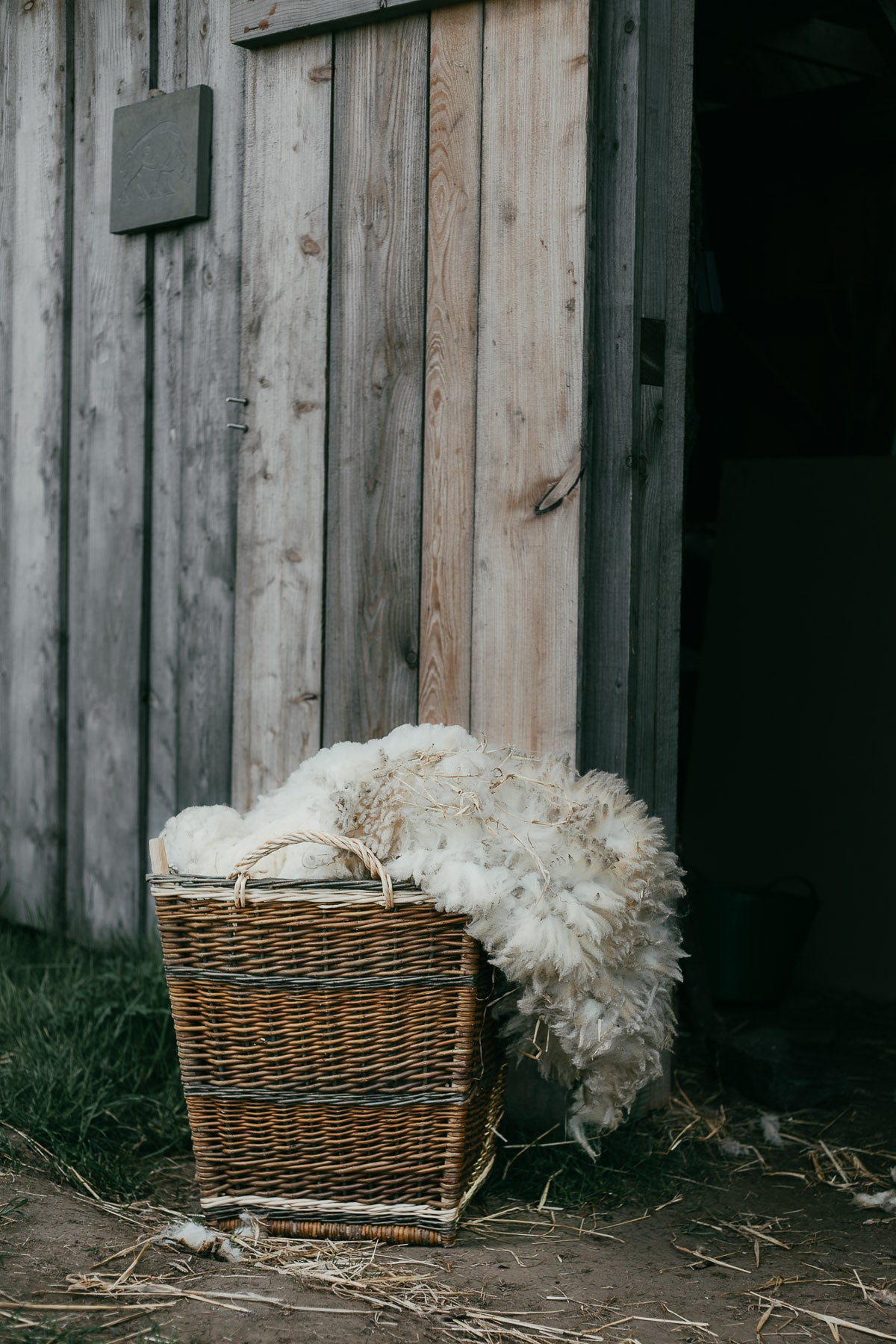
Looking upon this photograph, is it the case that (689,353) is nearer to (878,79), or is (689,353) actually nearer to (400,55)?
(400,55)

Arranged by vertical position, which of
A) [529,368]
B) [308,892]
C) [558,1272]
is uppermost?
[529,368]

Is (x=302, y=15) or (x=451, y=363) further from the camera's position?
(x=302, y=15)

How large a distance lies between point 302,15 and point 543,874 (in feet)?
6.33

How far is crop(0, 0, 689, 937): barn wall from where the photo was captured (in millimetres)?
2529

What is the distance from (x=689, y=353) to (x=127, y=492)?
1.44 metres

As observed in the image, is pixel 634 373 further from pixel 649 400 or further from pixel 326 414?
pixel 326 414

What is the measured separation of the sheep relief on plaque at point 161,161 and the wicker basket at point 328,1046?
68.2 inches

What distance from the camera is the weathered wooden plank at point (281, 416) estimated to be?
114 inches

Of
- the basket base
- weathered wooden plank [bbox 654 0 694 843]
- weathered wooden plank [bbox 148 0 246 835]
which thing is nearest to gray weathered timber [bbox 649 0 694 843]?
weathered wooden plank [bbox 654 0 694 843]

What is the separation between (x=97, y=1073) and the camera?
8.96ft

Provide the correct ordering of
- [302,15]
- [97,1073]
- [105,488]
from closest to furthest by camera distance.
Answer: [97,1073] → [302,15] → [105,488]

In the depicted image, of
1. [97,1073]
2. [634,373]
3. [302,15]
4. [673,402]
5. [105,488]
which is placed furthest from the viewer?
[105,488]

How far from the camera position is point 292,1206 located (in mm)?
2184

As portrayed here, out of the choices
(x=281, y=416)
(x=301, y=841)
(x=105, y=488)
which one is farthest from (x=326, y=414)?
(x=301, y=841)
